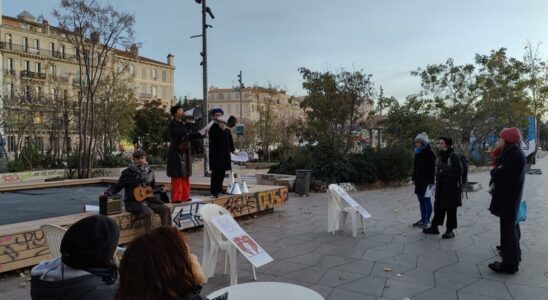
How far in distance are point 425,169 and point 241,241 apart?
4.35m

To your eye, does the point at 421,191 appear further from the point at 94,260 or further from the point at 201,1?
the point at 201,1

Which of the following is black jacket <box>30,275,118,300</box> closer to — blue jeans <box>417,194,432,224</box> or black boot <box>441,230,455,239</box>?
black boot <box>441,230,455,239</box>

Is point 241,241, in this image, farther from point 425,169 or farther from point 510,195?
point 425,169

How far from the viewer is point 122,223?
19.9 feet

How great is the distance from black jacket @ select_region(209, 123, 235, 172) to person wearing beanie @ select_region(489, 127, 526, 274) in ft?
14.6

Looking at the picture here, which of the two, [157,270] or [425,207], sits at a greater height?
[157,270]

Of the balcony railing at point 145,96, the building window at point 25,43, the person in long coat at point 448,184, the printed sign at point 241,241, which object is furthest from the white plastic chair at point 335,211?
the balcony railing at point 145,96

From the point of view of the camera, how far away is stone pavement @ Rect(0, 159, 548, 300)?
452 cm

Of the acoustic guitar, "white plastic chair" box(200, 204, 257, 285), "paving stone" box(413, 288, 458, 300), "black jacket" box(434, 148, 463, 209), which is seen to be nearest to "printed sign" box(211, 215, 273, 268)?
"white plastic chair" box(200, 204, 257, 285)

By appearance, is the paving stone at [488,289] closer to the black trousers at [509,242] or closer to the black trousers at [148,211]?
the black trousers at [509,242]

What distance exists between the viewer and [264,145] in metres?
34.2

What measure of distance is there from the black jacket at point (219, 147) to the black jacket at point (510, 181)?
4.46 metres

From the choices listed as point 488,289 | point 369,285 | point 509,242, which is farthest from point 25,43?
point 488,289

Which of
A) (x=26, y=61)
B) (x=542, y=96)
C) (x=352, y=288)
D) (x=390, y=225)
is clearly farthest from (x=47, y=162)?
(x=26, y=61)
